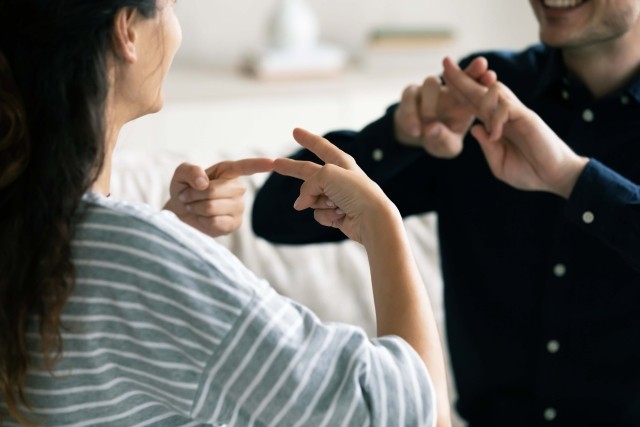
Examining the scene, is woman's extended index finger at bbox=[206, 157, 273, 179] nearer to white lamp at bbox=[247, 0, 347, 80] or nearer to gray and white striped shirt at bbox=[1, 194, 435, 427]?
gray and white striped shirt at bbox=[1, 194, 435, 427]

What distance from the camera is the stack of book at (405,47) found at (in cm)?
327

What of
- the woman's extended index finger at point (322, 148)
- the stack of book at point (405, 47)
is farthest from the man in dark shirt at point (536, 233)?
the stack of book at point (405, 47)

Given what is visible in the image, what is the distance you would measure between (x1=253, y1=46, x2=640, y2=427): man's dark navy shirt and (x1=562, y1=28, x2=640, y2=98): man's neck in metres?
0.02

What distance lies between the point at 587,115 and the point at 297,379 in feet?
2.51

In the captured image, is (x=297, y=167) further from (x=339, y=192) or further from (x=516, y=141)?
(x=516, y=141)

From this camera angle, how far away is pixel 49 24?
0.78m

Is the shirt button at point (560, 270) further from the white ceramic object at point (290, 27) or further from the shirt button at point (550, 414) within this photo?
the white ceramic object at point (290, 27)

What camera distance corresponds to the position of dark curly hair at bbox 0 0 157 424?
790 mm

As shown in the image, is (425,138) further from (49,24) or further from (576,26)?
(49,24)

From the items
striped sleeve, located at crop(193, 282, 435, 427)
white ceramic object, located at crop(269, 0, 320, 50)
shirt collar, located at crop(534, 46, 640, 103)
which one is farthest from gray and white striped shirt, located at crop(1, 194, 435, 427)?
white ceramic object, located at crop(269, 0, 320, 50)

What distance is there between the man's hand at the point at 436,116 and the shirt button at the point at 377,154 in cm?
5

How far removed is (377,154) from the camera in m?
1.39

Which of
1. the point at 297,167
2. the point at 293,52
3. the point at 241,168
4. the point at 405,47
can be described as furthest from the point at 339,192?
the point at 405,47

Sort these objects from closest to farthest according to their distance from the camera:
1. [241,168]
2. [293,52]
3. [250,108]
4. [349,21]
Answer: [241,168], [250,108], [293,52], [349,21]
